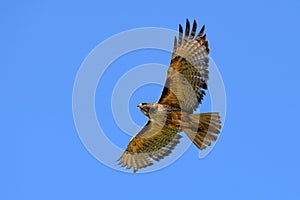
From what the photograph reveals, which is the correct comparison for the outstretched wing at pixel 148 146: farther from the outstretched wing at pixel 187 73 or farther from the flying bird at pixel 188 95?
the outstretched wing at pixel 187 73

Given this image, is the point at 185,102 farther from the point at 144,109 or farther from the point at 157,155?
the point at 157,155

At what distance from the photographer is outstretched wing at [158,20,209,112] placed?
17641 millimetres

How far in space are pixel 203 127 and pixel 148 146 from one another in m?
2.27

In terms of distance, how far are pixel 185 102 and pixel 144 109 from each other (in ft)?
3.58

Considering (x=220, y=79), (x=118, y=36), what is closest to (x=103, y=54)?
(x=118, y=36)

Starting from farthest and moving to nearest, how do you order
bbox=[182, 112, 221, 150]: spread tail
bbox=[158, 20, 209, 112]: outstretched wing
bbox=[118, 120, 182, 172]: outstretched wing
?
bbox=[118, 120, 182, 172]: outstretched wing
bbox=[158, 20, 209, 112]: outstretched wing
bbox=[182, 112, 221, 150]: spread tail

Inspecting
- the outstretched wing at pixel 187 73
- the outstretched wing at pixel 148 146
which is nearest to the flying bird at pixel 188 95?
the outstretched wing at pixel 187 73

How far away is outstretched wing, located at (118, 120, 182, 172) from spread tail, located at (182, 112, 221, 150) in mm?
787

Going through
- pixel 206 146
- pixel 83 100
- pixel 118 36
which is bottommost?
pixel 206 146

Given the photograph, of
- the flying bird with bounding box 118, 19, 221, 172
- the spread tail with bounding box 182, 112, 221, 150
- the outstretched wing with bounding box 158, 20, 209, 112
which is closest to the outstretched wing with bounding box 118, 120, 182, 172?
the flying bird with bounding box 118, 19, 221, 172

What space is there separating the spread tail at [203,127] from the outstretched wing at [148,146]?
2.58 feet

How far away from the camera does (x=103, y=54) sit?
18.4 m

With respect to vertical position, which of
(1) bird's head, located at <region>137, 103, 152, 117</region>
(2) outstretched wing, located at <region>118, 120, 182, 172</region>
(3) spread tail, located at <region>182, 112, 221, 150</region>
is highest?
(1) bird's head, located at <region>137, 103, 152, 117</region>

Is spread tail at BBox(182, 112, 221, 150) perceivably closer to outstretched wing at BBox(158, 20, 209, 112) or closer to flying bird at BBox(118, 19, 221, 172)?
flying bird at BBox(118, 19, 221, 172)
